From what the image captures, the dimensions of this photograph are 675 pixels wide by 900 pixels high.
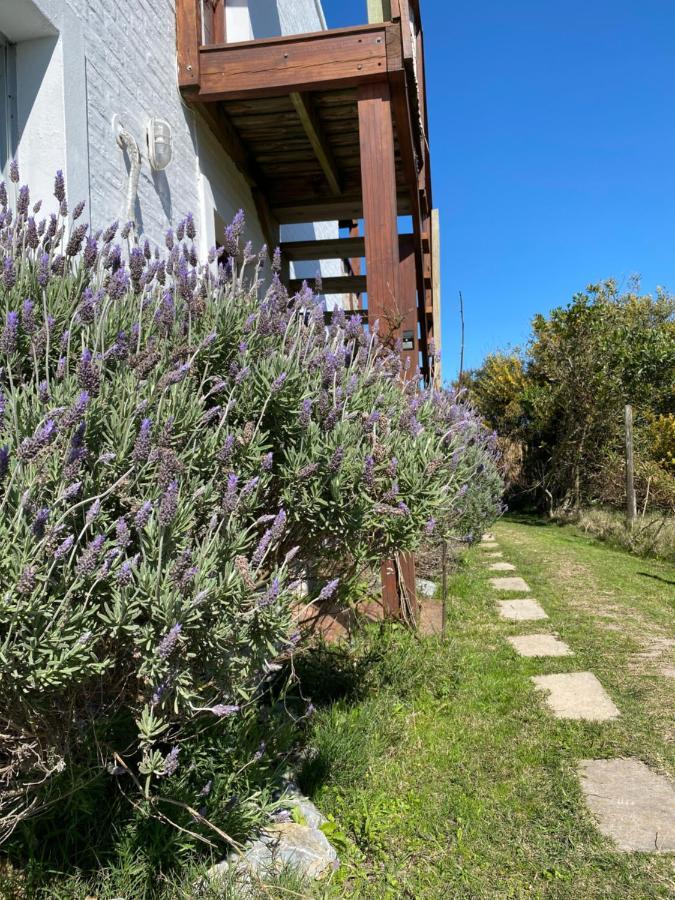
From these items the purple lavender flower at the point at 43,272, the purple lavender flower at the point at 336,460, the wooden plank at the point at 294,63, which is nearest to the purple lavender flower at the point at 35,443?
the purple lavender flower at the point at 43,272

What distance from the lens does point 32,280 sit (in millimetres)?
1999

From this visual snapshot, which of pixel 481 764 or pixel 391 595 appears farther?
pixel 391 595

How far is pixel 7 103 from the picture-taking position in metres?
3.51

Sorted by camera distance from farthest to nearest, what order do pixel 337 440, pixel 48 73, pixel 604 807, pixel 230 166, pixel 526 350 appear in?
pixel 526 350
pixel 230 166
pixel 48 73
pixel 604 807
pixel 337 440

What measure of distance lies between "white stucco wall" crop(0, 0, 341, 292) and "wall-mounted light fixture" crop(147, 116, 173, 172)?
0.17ft

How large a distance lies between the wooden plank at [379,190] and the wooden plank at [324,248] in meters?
3.11

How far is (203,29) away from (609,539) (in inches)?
323

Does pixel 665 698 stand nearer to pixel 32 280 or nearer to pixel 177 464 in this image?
pixel 177 464

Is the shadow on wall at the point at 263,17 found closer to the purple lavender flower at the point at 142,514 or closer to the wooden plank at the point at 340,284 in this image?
the wooden plank at the point at 340,284

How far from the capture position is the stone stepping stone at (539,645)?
14.5 feet

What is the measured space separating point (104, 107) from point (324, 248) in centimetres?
447

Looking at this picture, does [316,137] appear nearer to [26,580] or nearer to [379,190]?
[379,190]

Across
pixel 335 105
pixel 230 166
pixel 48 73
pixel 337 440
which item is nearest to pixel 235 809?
pixel 337 440

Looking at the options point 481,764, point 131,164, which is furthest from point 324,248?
point 481,764
